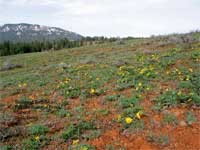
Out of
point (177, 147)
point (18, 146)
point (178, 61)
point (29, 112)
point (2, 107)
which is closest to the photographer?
point (177, 147)

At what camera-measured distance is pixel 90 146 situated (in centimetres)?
626

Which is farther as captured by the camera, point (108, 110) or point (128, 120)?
point (108, 110)

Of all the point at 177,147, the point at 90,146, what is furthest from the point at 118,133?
the point at 177,147

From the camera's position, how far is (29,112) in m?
8.41

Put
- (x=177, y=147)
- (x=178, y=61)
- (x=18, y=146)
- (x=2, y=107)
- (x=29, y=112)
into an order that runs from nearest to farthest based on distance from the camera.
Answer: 1. (x=177, y=147)
2. (x=18, y=146)
3. (x=29, y=112)
4. (x=2, y=107)
5. (x=178, y=61)

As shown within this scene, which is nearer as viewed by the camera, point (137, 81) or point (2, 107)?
point (2, 107)

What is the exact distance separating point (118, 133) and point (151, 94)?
7.57ft

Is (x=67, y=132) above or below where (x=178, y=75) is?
below

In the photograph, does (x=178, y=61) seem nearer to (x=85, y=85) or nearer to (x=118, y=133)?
(x=85, y=85)

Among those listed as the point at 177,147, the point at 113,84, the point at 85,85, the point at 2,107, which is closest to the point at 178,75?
the point at 113,84

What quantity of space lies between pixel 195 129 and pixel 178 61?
6.09 meters

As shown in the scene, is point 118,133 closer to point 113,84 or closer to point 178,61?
point 113,84

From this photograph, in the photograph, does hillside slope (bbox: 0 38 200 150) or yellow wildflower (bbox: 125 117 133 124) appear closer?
hillside slope (bbox: 0 38 200 150)

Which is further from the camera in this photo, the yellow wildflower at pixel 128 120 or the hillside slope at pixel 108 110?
the yellow wildflower at pixel 128 120
